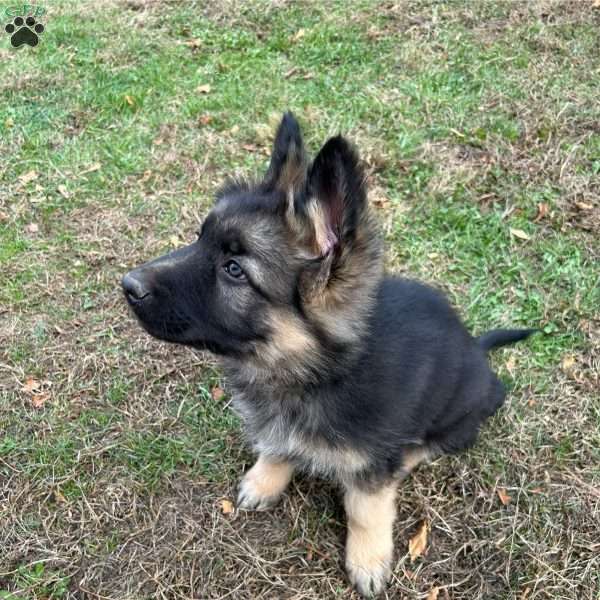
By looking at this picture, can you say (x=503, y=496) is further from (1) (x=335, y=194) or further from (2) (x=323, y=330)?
(1) (x=335, y=194)

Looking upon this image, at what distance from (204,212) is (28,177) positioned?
1.78 meters

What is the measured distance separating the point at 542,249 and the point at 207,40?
477cm

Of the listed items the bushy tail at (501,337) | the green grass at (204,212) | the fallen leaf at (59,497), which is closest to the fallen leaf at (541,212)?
the green grass at (204,212)

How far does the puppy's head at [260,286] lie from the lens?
238 centimetres

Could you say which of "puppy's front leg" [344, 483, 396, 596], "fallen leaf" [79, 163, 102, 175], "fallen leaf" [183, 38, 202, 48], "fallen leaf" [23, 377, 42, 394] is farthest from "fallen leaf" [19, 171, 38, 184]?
"puppy's front leg" [344, 483, 396, 596]

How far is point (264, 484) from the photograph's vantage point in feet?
10.9

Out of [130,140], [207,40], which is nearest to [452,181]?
[130,140]

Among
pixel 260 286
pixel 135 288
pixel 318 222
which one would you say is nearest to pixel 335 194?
pixel 318 222

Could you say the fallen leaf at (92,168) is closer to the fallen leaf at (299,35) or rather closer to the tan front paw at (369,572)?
the fallen leaf at (299,35)

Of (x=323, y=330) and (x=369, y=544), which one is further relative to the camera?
(x=369, y=544)

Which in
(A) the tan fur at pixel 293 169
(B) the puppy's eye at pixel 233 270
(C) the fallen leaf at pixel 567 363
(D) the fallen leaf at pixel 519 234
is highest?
(A) the tan fur at pixel 293 169

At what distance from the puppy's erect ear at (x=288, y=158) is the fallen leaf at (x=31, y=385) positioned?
226 centimetres

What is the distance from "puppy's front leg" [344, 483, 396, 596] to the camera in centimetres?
296

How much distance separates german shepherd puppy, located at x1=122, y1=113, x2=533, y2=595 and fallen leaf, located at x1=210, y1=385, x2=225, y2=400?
72 cm
